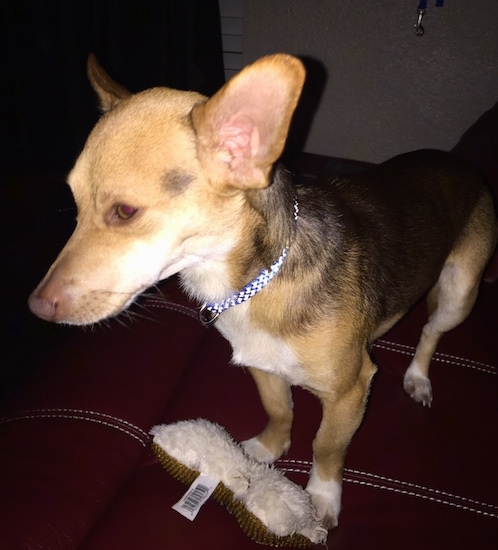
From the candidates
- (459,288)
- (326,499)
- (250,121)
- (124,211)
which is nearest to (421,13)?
(459,288)

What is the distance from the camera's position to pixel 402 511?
188 centimetres

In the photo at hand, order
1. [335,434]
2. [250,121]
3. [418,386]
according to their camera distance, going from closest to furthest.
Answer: [250,121], [335,434], [418,386]

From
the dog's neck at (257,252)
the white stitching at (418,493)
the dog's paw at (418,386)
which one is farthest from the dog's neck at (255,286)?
the dog's paw at (418,386)

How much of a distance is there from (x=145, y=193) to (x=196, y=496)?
1.11 m

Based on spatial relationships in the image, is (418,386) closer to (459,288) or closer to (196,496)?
(459,288)

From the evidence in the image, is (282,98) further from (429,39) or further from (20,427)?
(429,39)

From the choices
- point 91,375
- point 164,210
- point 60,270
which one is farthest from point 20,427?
point 164,210

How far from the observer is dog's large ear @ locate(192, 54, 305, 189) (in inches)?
47.6

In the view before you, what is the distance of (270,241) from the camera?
68.4 inches

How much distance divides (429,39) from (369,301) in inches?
130

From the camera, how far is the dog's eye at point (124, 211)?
4.81 feet

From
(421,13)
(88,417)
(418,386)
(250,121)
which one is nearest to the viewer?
(250,121)

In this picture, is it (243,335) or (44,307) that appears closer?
(44,307)

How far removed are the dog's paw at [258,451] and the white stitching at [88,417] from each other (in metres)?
0.44
